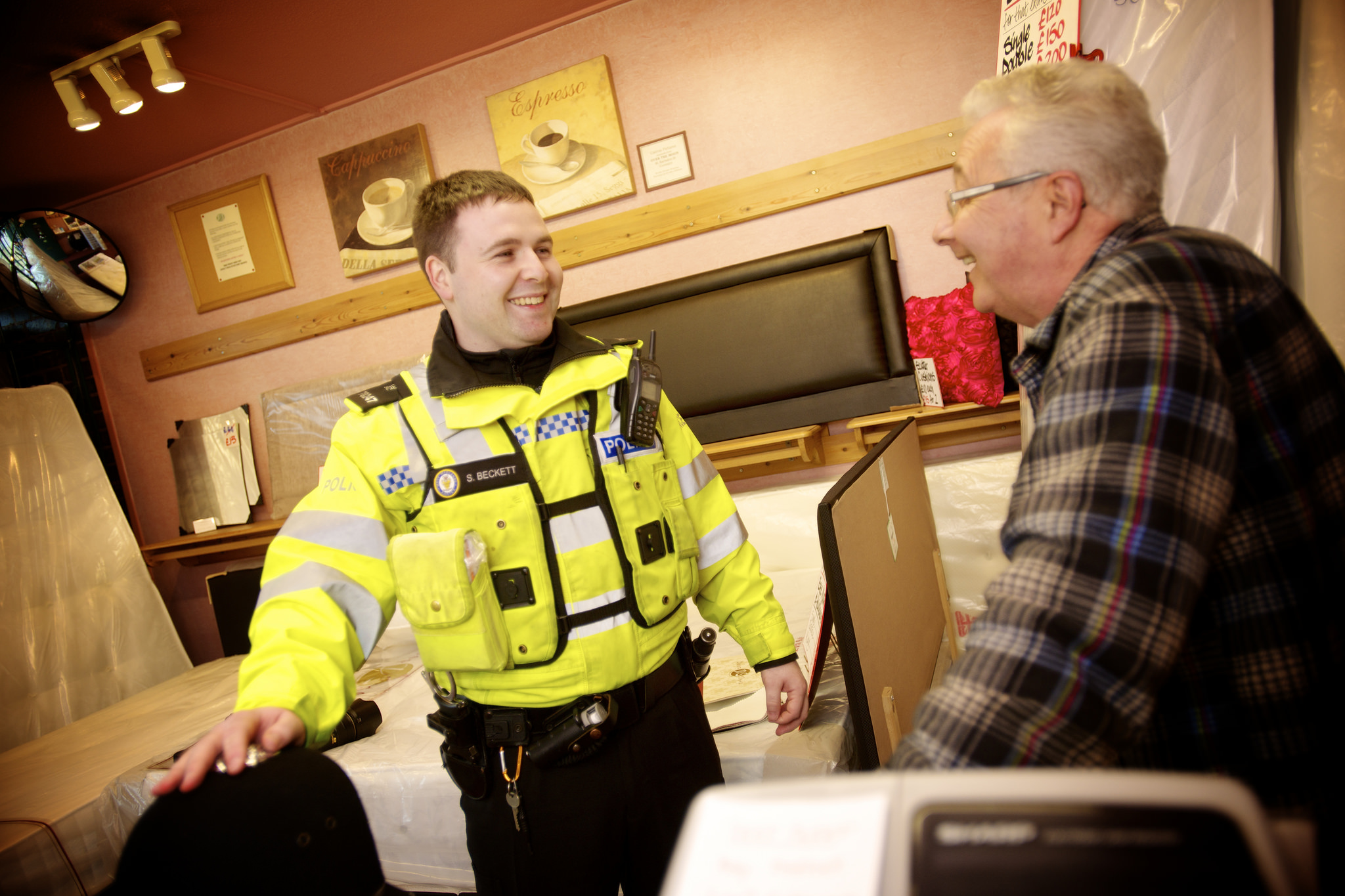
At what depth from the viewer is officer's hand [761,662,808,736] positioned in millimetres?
1472

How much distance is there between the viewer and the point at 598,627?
123 cm

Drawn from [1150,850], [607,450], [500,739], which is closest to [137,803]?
[500,739]

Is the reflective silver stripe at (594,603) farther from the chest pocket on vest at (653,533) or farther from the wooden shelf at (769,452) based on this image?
the wooden shelf at (769,452)

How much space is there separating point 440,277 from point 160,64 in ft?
6.90

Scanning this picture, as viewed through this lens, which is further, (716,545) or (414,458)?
(716,545)

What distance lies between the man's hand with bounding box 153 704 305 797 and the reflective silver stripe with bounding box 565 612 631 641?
424 millimetres

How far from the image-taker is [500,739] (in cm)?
123

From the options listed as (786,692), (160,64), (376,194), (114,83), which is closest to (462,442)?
(786,692)

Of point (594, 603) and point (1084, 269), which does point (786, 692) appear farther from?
point (1084, 269)

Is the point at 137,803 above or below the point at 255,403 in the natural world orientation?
below

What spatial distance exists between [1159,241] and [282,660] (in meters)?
1.13

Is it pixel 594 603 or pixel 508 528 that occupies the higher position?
pixel 508 528

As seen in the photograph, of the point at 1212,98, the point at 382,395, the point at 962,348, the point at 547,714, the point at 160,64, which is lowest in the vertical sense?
the point at 547,714

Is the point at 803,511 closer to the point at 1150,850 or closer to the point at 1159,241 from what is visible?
the point at 1159,241
